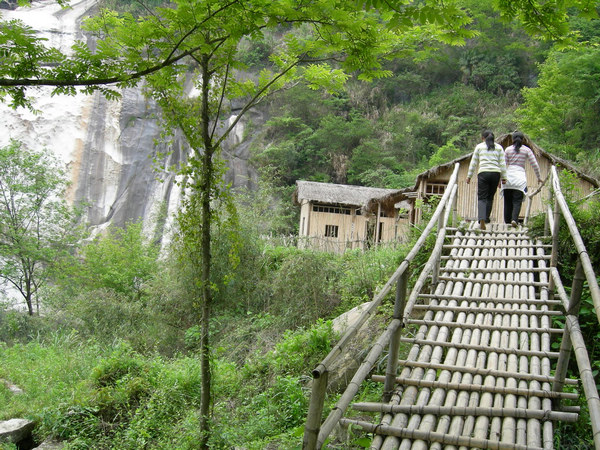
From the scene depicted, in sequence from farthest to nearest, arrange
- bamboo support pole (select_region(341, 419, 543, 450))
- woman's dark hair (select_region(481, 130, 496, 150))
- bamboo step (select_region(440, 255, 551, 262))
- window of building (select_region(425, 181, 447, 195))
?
1. window of building (select_region(425, 181, 447, 195))
2. woman's dark hair (select_region(481, 130, 496, 150))
3. bamboo step (select_region(440, 255, 551, 262))
4. bamboo support pole (select_region(341, 419, 543, 450))

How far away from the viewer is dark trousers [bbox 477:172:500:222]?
6789mm

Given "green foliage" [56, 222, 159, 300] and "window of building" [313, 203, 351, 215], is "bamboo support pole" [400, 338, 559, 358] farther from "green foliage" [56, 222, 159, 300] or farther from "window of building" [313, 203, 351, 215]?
"window of building" [313, 203, 351, 215]

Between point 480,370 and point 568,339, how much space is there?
2.06 feet

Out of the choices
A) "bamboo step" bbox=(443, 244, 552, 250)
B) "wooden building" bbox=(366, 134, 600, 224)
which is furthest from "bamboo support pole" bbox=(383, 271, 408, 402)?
"wooden building" bbox=(366, 134, 600, 224)

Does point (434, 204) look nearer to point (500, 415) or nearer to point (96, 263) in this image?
point (500, 415)

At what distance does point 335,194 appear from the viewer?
2030 cm

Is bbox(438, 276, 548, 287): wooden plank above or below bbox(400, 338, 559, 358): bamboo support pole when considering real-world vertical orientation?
above

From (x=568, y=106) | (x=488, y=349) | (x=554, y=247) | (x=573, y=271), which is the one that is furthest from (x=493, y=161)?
(x=568, y=106)

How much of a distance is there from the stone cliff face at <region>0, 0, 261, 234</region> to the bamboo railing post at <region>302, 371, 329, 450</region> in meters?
22.9

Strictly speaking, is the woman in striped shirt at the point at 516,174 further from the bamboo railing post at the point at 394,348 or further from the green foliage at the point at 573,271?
the bamboo railing post at the point at 394,348

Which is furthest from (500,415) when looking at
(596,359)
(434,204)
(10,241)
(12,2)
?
(12,2)

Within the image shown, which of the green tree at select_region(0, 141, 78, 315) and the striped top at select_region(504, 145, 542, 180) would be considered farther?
the green tree at select_region(0, 141, 78, 315)

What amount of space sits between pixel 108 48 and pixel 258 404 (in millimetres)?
4375

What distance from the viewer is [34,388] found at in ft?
24.1
